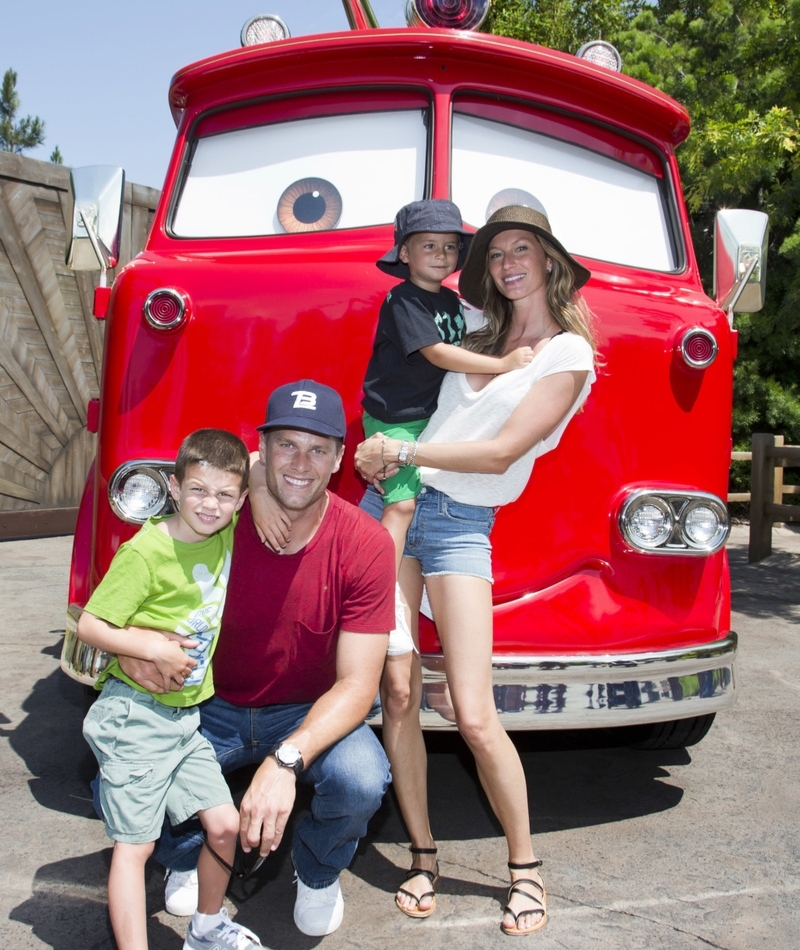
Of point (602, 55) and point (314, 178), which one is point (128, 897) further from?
point (602, 55)

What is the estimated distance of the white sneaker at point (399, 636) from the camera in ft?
8.18

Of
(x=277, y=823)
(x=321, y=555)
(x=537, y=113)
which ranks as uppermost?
(x=537, y=113)

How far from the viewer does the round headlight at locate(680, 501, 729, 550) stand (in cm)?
285

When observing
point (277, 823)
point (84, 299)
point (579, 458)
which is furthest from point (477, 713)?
point (84, 299)

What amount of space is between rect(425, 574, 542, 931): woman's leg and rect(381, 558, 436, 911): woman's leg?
118 mm

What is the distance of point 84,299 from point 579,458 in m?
6.69

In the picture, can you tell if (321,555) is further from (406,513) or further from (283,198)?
(283,198)

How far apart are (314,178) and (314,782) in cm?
199

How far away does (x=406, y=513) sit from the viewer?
8.41 ft

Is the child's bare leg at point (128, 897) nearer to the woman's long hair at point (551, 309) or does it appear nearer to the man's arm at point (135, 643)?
the man's arm at point (135, 643)

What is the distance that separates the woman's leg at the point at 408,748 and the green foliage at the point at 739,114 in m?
4.97

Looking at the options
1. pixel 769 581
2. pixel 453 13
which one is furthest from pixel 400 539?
pixel 769 581

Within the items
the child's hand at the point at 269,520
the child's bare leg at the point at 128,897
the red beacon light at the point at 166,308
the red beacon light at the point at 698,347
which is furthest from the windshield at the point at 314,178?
the child's bare leg at the point at 128,897

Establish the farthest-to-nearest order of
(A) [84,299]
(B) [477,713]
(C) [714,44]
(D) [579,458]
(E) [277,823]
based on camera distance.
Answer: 1. (C) [714,44]
2. (A) [84,299]
3. (D) [579,458]
4. (B) [477,713]
5. (E) [277,823]
